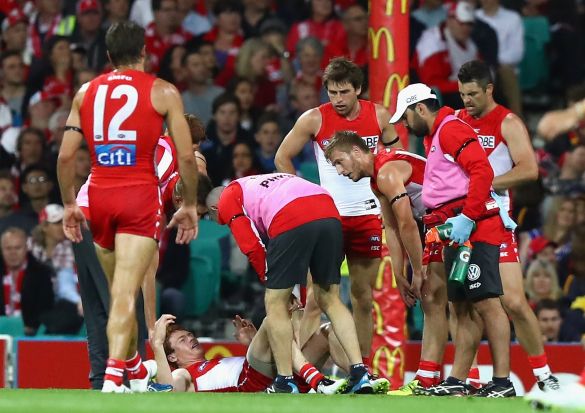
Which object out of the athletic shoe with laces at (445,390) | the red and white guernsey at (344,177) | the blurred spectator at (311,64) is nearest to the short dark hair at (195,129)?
the red and white guernsey at (344,177)

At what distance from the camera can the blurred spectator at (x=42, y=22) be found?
19.1m

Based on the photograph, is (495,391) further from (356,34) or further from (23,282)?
(356,34)

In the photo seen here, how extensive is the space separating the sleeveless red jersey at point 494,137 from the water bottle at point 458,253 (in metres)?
1.08

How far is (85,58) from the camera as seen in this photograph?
18.2 meters

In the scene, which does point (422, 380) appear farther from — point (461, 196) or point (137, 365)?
point (137, 365)

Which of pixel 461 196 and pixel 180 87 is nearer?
pixel 461 196

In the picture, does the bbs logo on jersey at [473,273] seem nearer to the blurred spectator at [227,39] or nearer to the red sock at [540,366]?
the red sock at [540,366]

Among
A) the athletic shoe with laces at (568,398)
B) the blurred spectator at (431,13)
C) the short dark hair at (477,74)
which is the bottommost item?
the athletic shoe with laces at (568,398)

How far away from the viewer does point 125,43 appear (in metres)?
9.71

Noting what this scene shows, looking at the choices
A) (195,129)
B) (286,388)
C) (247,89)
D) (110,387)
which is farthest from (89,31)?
(110,387)

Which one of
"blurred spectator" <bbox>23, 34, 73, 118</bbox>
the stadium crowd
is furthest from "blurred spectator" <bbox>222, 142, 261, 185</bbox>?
"blurred spectator" <bbox>23, 34, 73, 118</bbox>

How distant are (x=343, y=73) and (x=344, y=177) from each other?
0.84 metres

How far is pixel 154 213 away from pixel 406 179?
7.41ft

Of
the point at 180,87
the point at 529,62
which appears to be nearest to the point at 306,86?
the point at 180,87
